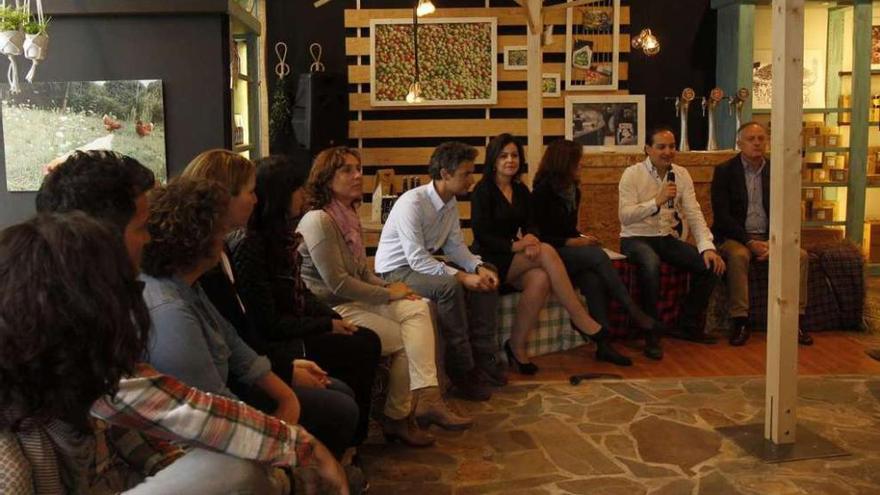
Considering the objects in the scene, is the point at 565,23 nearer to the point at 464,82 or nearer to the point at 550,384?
the point at 464,82

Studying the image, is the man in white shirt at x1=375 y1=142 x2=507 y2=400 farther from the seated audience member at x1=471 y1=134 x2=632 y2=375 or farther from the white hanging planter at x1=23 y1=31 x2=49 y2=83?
the white hanging planter at x1=23 y1=31 x2=49 y2=83

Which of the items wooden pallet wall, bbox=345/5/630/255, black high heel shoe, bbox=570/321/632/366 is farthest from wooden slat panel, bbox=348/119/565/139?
black high heel shoe, bbox=570/321/632/366

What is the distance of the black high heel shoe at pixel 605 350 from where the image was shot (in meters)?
4.99

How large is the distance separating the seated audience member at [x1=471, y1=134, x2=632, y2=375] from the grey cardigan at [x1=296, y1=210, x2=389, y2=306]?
119 centimetres

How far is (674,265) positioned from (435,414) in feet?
7.50

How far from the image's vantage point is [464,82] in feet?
26.6

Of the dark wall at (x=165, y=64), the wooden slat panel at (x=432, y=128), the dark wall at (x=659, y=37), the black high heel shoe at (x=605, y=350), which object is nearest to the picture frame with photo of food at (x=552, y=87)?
the wooden slat panel at (x=432, y=128)

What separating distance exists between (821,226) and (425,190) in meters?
4.76

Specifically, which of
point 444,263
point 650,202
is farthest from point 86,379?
point 650,202

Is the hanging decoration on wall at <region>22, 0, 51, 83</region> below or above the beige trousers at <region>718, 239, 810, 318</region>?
above

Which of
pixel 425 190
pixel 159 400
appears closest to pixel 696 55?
pixel 425 190

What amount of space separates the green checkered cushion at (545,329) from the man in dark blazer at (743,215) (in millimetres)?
1065

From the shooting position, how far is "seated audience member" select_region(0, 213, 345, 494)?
144 cm

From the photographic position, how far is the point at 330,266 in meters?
3.68
